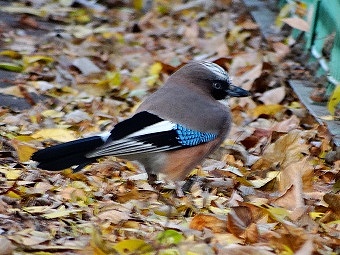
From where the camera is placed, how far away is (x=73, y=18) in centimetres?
1031

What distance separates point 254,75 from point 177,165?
8.43 feet

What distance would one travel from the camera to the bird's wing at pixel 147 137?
498cm

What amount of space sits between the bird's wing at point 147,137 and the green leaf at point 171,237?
3.61 feet

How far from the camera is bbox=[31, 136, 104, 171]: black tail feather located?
15.8 feet

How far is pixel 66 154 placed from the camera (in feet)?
16.0

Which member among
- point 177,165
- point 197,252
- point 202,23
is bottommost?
point 202,23

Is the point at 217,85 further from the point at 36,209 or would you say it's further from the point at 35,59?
the point at 35,59

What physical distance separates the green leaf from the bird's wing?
110 cm

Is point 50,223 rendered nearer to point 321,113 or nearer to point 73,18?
point 321,113

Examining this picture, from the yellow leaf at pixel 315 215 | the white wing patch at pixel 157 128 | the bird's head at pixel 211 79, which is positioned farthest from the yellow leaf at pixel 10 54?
the yellow leaf at pixel 315 215

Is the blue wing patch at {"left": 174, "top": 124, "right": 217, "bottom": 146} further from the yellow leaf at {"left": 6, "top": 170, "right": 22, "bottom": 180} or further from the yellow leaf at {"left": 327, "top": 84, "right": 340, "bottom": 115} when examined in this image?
the yellow leaf at {"left": 327, "top": 84, "right": 340, "bottom": 115}

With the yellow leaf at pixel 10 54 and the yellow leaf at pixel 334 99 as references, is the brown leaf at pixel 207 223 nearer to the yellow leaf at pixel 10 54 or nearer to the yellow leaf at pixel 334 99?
the yellow leaf at pixel 334 99

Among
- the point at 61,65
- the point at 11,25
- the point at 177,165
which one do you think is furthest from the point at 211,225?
the point at 11,25

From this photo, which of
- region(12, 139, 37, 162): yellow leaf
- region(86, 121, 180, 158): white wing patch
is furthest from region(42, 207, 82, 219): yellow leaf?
region(12, 139, 37, 162): yellow leaf
